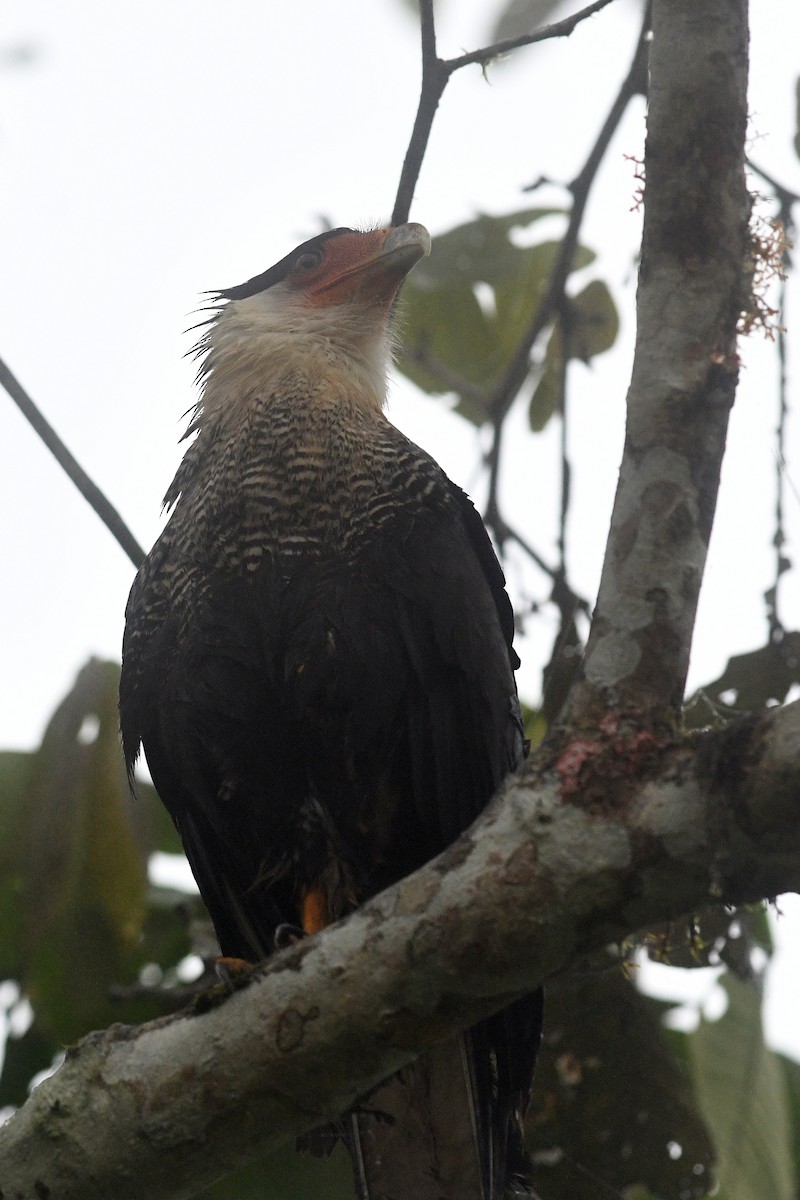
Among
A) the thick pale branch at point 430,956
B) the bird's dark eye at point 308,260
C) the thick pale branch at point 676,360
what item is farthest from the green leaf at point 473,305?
the thick pale branch at point 430,956

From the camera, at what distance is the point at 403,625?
10.7 feet

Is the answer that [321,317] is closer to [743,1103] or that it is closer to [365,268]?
[365,268]

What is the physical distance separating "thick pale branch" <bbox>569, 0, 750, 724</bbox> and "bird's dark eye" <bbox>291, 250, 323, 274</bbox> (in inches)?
74.0

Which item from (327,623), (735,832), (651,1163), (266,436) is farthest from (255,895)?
(735,832)

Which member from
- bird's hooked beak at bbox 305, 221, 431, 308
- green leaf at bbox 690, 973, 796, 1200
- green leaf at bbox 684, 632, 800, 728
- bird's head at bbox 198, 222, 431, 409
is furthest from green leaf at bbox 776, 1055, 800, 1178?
bird's hooked beak at bbox 305, 221, 431, 308

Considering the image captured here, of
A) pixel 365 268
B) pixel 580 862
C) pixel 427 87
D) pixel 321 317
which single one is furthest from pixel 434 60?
pixel 580 862

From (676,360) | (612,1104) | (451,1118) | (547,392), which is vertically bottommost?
(612,1104)

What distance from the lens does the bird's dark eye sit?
180 inches

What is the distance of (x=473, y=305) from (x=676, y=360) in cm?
284

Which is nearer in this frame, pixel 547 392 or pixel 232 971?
pixel 232 971

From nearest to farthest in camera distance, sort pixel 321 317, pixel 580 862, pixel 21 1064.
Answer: pixel 580 862
pixel 21 1064
pixel 321 317

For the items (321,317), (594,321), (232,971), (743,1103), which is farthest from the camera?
(594,321)

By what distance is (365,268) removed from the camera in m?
4.41

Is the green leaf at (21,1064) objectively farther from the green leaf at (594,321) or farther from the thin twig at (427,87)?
the green leaf at (594,321)
